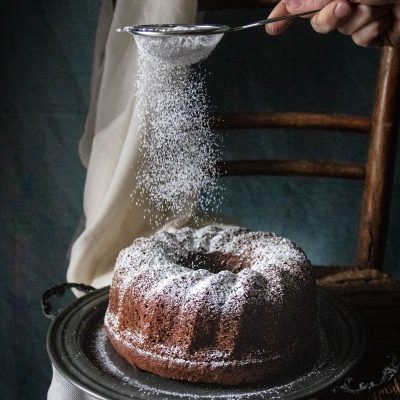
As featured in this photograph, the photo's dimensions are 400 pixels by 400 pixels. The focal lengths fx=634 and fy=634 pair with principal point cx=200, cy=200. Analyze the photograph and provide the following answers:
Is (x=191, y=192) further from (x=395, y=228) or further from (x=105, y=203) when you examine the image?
(x=395, y=228)

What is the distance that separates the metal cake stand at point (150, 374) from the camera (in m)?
0.62

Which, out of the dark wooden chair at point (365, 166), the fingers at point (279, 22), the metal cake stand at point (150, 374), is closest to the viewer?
the metal cake stand at point (150, 374)

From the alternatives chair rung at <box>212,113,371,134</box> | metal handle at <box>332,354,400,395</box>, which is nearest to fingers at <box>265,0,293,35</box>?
chair rung at <box>212,113,371,134</box>

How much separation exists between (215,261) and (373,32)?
1.24 ft

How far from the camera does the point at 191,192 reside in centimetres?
107

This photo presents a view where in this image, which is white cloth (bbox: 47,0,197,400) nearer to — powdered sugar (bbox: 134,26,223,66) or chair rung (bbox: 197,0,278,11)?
chair rung (bbox: 197,0,278,11)

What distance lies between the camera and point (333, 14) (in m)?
0.76

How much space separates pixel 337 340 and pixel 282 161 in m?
0.44

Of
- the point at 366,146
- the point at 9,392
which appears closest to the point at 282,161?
the point at 366,146

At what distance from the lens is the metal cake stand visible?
0.62m

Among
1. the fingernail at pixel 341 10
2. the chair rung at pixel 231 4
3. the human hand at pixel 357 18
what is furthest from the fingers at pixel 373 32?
the chair rung at pixel 231 4

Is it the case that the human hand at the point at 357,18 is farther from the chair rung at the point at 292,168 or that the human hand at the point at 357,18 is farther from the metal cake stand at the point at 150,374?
the metal cake stand at the point at 150,374

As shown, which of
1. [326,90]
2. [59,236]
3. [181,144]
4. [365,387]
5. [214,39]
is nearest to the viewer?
[365,387]

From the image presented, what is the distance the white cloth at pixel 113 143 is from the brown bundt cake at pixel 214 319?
31cm
